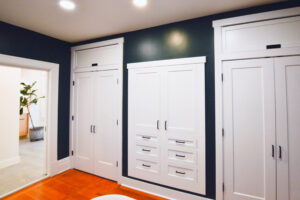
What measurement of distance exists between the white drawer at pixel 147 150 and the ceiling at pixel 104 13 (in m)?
2.00

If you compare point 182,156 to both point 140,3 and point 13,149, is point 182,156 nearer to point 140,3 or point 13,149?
point 140,3

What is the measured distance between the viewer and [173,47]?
249 cm

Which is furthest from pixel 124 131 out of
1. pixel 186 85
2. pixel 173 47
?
pixel 173 47

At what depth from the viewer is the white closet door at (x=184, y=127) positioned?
2266mm

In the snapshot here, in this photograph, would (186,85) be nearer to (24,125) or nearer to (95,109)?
(95,109)

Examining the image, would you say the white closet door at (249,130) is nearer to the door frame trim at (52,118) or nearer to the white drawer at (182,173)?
the white drawer at (182,173)

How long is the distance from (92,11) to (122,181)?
2731 mm

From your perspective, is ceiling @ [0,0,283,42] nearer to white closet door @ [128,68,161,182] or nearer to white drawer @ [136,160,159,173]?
white closet door @ [128,68,161,182]

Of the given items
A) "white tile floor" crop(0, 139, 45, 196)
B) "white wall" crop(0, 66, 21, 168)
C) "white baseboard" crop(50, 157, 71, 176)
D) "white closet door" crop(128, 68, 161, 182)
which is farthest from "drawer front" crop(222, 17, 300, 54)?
"white wall" crop(0, 66, 21, 168)

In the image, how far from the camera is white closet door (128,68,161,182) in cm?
255

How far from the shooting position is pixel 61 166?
129 inches

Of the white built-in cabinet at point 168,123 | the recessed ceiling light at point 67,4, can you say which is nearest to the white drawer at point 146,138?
the white built-in cabinet at point 168,123

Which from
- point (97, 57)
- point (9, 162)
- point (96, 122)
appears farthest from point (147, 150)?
point (9, 162)

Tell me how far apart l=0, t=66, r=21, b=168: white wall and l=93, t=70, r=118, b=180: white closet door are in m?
2.11
